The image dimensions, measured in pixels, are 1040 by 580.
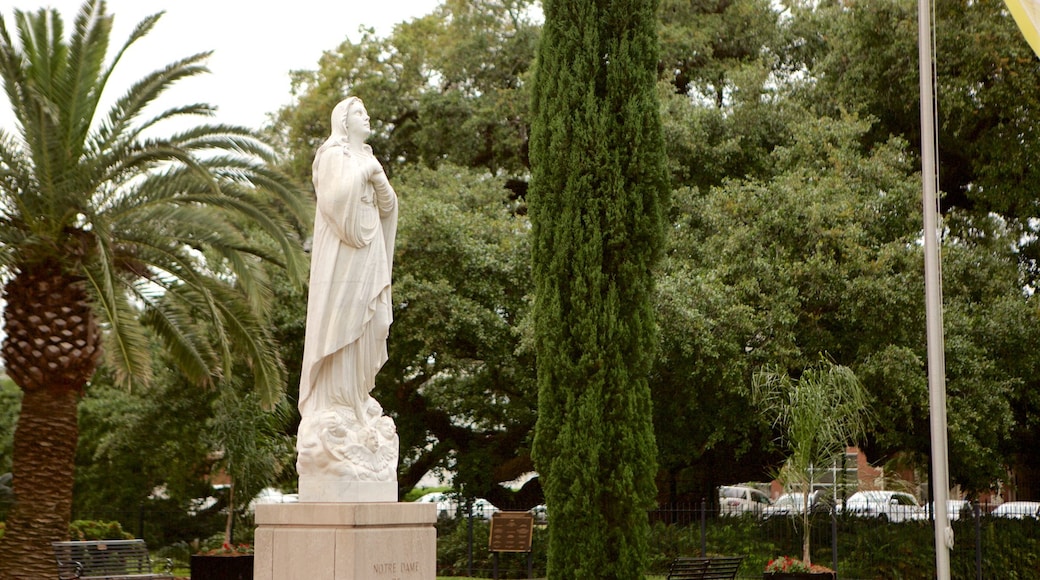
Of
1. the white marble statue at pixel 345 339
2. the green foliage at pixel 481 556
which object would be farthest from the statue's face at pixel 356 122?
the green foliage at pixel 481 556

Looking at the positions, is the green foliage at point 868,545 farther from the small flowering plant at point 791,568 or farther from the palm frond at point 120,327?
the palm frond at point 120,327

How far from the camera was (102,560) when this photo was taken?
49.3 ft

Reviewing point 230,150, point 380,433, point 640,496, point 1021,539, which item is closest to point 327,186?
point 380,433

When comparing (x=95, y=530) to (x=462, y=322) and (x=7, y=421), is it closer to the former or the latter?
(x=462, y=322)

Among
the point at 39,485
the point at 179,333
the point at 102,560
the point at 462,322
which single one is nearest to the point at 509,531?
the point at 462,322

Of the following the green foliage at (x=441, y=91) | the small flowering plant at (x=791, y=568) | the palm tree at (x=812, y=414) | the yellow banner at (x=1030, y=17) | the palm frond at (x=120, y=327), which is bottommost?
the small flowering plant at (x=791, y=568)

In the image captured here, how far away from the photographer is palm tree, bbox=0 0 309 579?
587 inches

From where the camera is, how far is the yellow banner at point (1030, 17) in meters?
9.38

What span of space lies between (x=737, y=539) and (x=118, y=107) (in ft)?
41.8

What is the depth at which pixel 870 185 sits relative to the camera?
19641 millimetres

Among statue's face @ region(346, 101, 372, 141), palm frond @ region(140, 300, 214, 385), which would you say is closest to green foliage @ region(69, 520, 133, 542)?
palm frond @ region(140, 300, 214, 385)

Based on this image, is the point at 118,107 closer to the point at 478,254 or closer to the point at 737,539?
the point at 478,254

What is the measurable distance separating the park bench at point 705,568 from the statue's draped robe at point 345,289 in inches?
244

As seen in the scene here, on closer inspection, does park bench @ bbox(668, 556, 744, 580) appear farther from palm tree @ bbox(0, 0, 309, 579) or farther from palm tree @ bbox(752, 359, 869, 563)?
palm tree @ bbox(0, 0, 309, 579)
